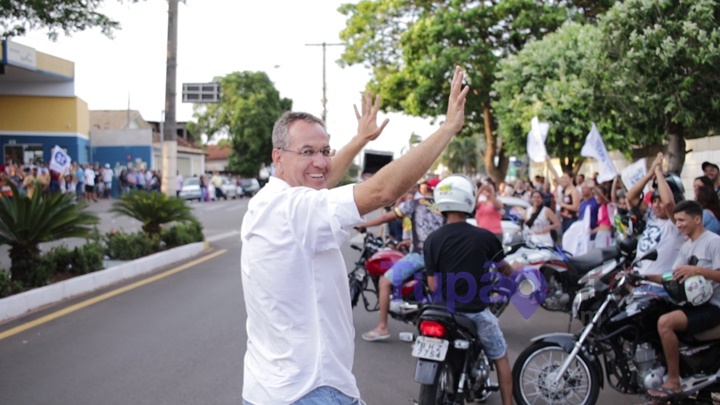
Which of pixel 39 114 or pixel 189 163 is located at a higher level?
pixel 39 114

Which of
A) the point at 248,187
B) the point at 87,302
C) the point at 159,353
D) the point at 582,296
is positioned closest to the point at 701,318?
the point at 582,296

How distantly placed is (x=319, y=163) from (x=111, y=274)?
9067mm

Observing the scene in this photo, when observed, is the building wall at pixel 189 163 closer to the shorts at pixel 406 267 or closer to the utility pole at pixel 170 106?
the utility pole at pixel 170 106

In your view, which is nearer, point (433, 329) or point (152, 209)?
point (433, 329)

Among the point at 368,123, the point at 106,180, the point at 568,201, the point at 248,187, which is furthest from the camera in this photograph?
the point at 248,187

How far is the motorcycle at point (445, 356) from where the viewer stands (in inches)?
174

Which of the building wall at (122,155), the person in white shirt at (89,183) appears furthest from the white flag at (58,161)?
the building wall at (122,155)

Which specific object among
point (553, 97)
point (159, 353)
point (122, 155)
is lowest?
point (159, 353)

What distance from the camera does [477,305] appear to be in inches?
189

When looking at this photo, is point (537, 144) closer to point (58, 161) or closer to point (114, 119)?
point (58, 161)

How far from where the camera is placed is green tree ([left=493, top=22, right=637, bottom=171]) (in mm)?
17172

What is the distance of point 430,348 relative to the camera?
448 cm

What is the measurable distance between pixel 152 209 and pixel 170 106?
10.8ft

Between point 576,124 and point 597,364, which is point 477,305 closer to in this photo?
point 597,364
